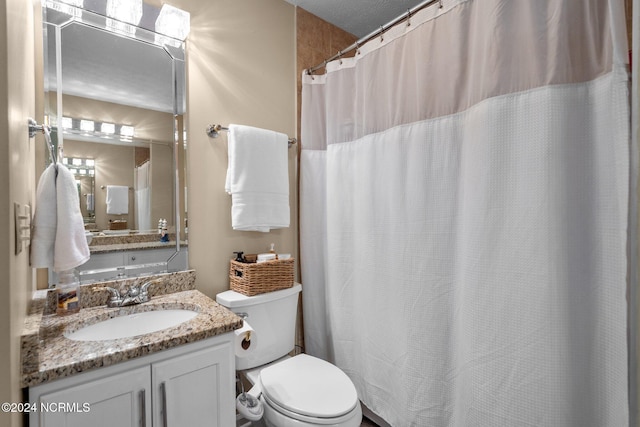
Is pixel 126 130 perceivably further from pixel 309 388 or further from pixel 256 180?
pixel 309 388

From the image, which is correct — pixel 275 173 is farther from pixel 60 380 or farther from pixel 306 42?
pixel 60 380

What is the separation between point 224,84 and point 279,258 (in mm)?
1012

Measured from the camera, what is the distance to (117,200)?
4.64 ft

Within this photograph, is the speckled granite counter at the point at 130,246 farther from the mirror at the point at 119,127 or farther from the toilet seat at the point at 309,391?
the toilet seat at the point at 309,391

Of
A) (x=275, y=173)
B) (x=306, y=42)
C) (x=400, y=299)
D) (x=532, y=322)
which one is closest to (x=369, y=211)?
(x=400, y=299)

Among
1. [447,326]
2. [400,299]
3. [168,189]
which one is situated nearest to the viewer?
[447,326]

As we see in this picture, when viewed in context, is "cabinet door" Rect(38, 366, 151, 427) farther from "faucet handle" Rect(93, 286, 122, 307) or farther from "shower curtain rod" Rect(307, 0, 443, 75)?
"shower curtain rod" Rect(307, 0, 443, 75)

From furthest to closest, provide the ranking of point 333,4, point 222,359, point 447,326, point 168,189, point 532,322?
point 333,4 → point 168,189 → point 447,326 → point 222,359 → point 532,322

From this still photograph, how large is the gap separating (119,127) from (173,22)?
23.0 inches

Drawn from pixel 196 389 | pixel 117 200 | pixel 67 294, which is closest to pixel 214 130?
pixel 117 200

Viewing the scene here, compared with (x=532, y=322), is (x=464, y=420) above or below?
below

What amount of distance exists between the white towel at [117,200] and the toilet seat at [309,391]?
1.01m

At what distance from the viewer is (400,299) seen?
1.44 m

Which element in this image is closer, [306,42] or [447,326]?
[447,326]
